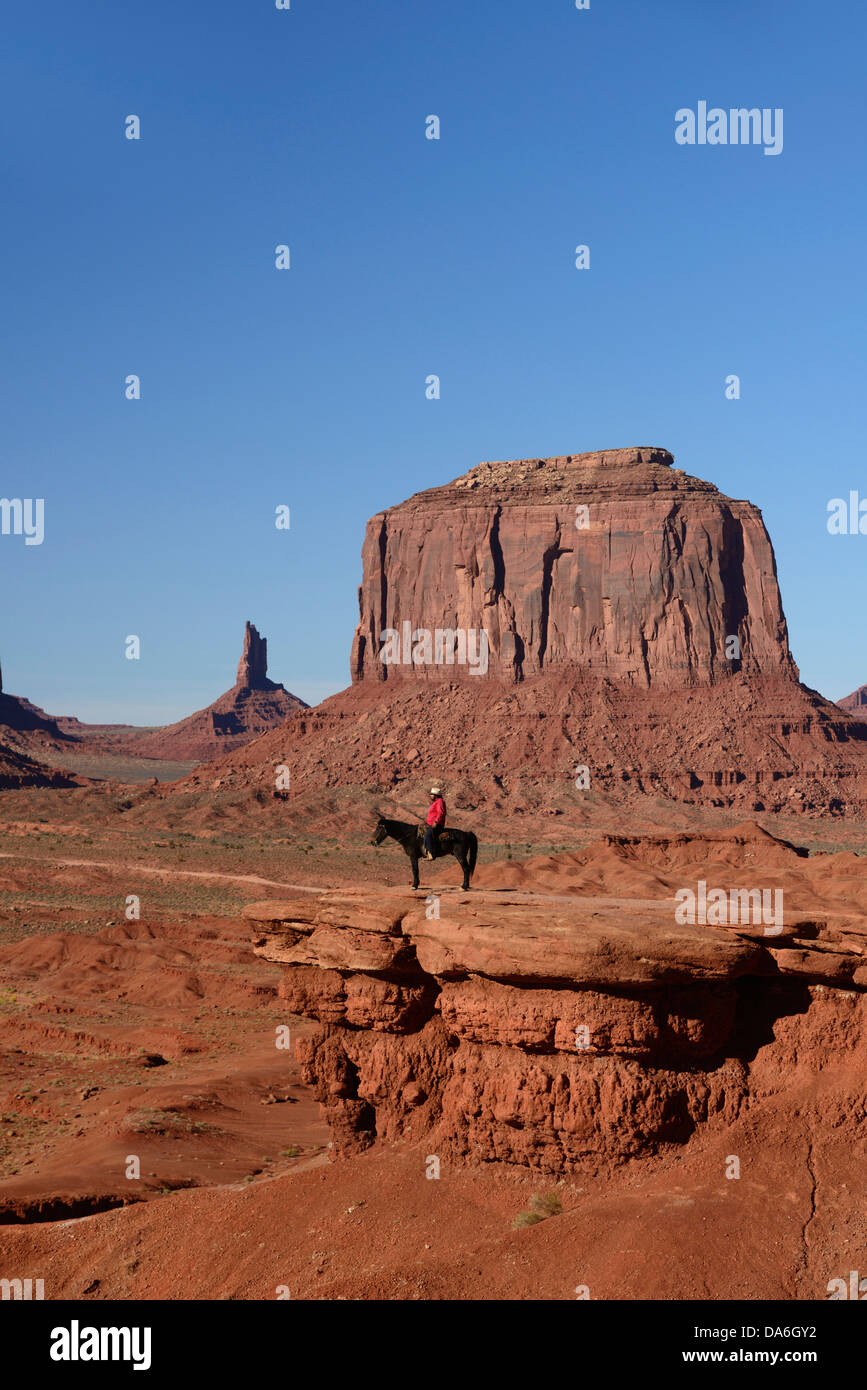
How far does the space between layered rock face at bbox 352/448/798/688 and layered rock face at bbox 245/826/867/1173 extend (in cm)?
10186

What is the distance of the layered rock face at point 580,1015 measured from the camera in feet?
41.1

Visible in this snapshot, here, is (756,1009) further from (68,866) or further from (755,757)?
(755,757)

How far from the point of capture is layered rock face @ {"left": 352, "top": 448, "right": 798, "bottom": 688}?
11588 cm

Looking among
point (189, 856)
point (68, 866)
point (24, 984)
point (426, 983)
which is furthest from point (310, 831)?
point (426, 983)

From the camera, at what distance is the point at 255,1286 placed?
41.5 ft

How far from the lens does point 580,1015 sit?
12.7m

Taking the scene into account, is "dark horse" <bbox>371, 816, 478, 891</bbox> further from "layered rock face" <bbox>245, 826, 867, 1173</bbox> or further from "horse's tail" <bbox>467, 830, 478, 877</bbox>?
"layered rock face" <bbox>245, 826, 867, 1173</bbox>

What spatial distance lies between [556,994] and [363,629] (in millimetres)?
119387

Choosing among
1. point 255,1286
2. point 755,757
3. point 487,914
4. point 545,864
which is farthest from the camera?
point 755,757

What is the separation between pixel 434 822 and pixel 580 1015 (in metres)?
4.31

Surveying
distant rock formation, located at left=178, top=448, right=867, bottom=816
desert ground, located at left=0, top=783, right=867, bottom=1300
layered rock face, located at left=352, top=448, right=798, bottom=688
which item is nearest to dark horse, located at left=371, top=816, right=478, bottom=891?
desert ground, located at left=0, top=783, right=867, bottom=1300

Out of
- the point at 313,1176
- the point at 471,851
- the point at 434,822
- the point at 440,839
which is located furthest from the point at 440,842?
the point at 313,1176

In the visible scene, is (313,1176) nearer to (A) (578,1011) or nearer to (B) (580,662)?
(A) (578,1011)

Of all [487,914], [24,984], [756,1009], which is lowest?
[24,984]
